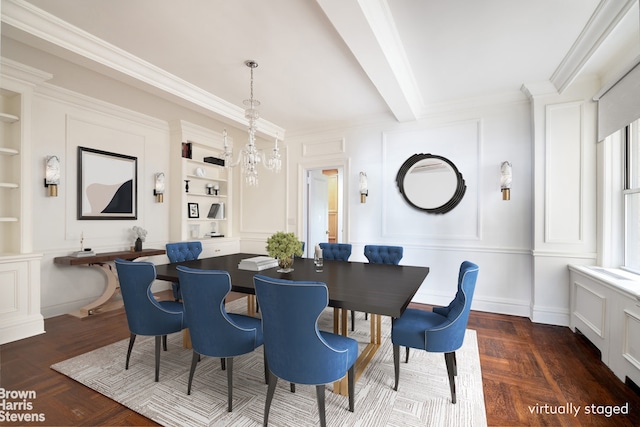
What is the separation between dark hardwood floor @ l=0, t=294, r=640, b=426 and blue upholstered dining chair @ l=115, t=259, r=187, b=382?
49 cm

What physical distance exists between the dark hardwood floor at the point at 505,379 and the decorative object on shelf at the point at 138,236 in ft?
3.79

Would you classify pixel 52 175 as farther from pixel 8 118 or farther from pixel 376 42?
pixel 376 42

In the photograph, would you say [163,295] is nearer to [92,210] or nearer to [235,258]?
[92,210]

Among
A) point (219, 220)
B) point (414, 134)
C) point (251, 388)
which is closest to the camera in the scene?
point (251, 388)

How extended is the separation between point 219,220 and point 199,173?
1049 mm

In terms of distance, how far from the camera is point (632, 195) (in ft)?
9.61

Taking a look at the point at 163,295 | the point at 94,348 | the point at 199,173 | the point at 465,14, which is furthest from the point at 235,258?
the point at 465,14

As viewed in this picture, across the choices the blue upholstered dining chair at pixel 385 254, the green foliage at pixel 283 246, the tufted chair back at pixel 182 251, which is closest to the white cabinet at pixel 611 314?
the blue upholstered dining chair at pixel 385 254

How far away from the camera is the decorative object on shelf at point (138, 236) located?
4.29 meters

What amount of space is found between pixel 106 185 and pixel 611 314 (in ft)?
19.8

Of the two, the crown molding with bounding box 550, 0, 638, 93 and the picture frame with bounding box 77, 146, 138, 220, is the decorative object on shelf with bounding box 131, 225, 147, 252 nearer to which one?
the picture frame with bounding box 77, 146, 138, 220

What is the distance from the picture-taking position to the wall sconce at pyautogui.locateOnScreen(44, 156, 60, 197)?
3533 mm

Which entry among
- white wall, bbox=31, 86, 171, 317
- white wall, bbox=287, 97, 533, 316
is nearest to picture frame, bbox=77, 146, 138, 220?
white wall, bbox=31, 86, 171, 317

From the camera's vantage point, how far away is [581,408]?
1993 mm
